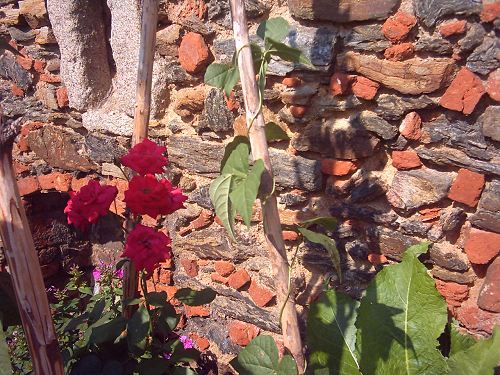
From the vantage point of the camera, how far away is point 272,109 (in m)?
1.82

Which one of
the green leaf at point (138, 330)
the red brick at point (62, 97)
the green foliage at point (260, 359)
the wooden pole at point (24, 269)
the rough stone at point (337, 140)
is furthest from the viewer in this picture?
the red brick at point (62, 97)

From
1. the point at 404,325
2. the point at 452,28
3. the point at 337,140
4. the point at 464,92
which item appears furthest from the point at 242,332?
the point at 452,28

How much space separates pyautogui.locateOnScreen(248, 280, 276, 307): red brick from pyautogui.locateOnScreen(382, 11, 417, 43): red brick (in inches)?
39.4

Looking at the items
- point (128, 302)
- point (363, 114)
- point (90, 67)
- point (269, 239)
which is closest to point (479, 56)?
point (363, 114)

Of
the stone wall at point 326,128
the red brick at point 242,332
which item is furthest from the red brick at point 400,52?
the red brick at point 242,332

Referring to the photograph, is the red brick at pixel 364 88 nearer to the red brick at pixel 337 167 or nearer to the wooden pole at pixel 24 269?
the red brick at pixel 337 167

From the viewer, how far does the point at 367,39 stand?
1.57 m

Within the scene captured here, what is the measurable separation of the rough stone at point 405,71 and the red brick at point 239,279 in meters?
0.87

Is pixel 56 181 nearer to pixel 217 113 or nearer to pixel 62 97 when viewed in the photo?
pixel 62 97

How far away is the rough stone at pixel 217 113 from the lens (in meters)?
1.94

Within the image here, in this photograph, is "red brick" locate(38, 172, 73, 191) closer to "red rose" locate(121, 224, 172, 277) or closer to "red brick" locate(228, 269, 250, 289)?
"red brick" locate(228, 269, 250, 289)

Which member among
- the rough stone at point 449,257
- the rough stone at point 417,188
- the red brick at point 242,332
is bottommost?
the red brick at point 242,332

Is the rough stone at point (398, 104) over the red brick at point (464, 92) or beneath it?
beneath

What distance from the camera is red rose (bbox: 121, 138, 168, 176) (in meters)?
1.45
